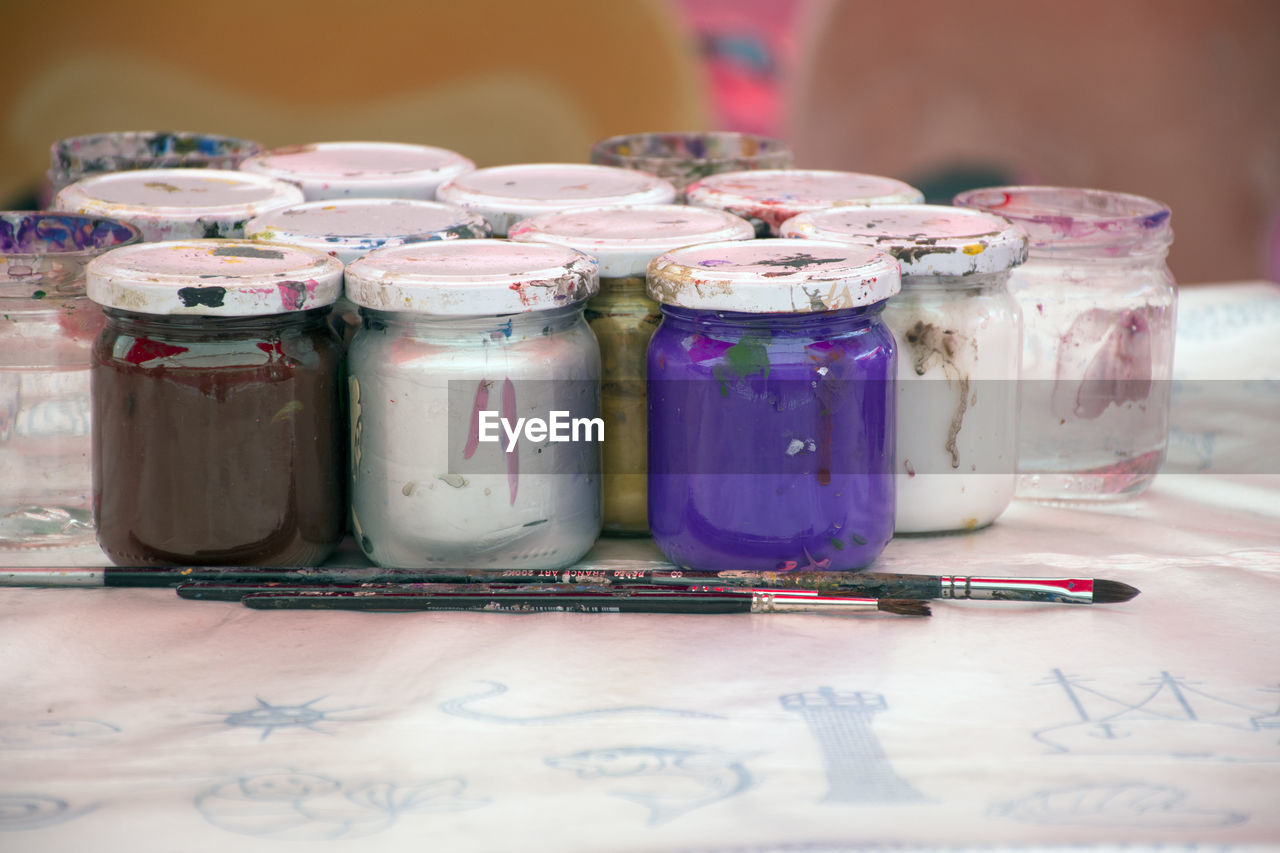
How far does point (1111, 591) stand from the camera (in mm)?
1058

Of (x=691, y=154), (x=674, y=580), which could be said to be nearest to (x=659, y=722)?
(x=674, y=580)

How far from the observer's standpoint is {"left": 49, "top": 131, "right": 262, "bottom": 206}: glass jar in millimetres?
1525

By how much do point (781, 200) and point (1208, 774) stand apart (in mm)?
698

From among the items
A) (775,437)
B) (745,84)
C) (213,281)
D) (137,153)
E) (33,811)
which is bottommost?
(33,811)

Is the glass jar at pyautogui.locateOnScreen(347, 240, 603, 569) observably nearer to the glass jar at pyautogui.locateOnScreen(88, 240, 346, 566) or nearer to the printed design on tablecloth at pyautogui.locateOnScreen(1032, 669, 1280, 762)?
the glass jar at pyautogui.locateOnScreen(88, 240, 346, 566)

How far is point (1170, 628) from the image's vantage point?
1035 millimetres

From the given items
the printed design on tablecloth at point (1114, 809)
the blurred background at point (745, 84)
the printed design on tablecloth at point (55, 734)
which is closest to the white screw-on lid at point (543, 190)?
the printed design on tablecloth at point (55, 734)

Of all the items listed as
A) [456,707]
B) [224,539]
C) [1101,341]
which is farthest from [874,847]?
[1101,341]

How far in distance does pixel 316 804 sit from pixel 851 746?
1.05ft

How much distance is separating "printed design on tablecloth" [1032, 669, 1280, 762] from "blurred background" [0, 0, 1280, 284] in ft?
6.37

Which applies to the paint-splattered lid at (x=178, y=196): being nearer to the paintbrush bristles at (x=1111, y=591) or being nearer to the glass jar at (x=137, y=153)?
the glass jar at (x=137, y=153)

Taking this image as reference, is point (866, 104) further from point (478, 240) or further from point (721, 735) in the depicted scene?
point (721, 735)

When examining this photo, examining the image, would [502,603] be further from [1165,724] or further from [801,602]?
[1165,724]

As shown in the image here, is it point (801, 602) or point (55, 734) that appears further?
A: point (801, 602)
